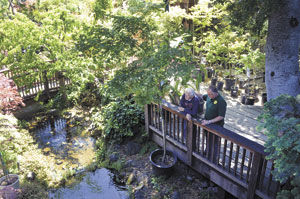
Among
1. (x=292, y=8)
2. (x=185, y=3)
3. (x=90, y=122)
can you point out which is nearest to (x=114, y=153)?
(x=90, y=122)

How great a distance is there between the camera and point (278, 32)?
13.5ft

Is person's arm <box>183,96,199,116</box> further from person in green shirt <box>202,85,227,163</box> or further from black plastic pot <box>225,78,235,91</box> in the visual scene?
black plastic pot <box>225,78,235,91</box>

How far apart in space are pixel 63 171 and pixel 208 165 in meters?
3.62

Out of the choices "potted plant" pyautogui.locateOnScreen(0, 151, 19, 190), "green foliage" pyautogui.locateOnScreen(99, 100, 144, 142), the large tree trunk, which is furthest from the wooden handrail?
"potted plant" pyautogui.locateOnScreen(0, 151, 19, 190)

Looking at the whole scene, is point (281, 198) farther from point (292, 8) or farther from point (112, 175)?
point (112, 175)

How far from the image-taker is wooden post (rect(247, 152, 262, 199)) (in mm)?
3334

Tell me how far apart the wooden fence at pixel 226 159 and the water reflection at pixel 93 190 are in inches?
60.2

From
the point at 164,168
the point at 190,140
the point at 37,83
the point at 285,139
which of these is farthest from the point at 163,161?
the point at 37,83

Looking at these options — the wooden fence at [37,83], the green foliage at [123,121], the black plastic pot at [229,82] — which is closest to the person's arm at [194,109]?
the green foliage at [123,121]

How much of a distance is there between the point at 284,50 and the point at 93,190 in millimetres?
4873

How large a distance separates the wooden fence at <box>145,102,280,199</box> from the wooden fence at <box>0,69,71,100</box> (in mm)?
5294

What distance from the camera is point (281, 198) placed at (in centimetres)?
212

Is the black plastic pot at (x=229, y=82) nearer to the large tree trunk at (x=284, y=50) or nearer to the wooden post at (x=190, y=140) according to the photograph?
the large tree trunk at (x=284, y=50)

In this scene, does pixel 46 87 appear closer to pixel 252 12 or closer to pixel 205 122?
pixel 205 122
